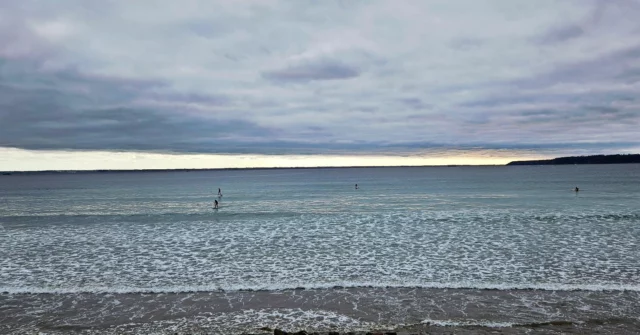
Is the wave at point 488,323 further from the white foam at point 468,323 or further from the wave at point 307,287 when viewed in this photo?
the wave at point 307,287

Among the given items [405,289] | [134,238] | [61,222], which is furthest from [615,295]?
[61,222]

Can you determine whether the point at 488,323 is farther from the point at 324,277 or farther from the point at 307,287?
the point at 324,277

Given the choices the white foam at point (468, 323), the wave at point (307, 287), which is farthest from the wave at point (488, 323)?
the wave at point (307, 287)

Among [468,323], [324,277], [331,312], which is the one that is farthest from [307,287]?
[468,323]

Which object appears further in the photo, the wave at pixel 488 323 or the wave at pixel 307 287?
the wave at pixel 307 287

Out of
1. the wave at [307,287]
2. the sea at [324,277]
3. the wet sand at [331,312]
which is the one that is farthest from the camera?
the wave at [307,287]

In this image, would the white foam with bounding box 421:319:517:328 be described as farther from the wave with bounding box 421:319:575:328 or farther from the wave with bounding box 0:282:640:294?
the wave with bounding box 0:282:640:294

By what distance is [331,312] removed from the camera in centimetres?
1330

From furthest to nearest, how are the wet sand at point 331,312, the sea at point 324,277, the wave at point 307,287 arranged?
the wave at point 307,287, the sea at point 324,277, the wet sand at point 331,312

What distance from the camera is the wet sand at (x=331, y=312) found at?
12016 mm

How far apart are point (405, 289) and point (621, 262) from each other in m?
10.9

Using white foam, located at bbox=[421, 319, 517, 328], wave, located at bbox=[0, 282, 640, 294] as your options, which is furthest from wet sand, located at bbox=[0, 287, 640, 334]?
wave, located at bbox=[0, 282, 640, 294]

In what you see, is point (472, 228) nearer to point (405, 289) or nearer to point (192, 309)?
point (405, 289)

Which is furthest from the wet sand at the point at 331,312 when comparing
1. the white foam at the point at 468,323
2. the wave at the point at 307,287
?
the wave at the point at 307,287
